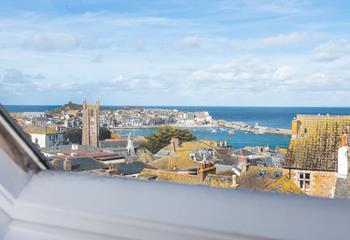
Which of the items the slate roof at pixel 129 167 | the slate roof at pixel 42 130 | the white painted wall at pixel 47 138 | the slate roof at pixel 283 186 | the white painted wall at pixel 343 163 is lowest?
the slate roof at pixel 283 186

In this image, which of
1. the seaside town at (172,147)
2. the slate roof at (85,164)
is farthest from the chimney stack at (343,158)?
the slate roof at (85,164)

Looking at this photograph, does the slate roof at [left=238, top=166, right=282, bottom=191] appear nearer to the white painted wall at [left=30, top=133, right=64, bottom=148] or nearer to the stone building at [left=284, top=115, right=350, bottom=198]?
the stone building at [left=284, top=115, right=350, bottom=198]

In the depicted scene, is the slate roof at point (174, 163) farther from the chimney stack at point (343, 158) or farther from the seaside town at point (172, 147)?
the chimney stack at point (343, 158)

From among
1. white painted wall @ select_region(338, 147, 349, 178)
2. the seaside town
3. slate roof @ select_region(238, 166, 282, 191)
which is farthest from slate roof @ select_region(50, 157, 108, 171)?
white painted wall @ select_region(338, 147, 349, 178)

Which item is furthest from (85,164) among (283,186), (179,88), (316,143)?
(316,143)

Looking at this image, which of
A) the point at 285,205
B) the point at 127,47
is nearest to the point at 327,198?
the point at 285,205

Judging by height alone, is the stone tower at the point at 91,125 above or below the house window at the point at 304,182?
above
